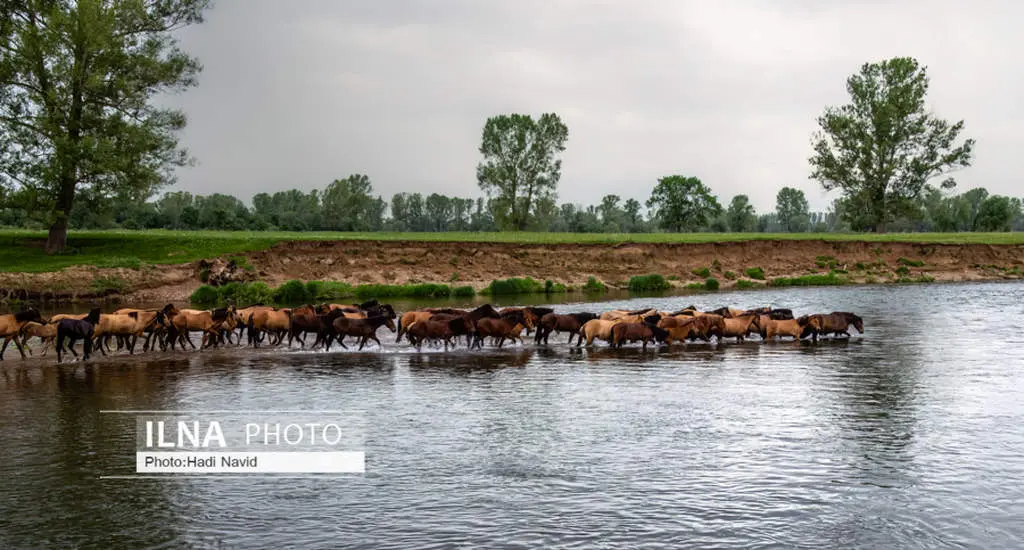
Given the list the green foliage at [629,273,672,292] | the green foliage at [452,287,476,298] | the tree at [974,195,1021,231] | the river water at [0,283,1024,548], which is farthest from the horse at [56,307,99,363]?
the tree at [974,195,1021,231]

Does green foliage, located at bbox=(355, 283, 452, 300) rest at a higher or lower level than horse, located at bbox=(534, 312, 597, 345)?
higher

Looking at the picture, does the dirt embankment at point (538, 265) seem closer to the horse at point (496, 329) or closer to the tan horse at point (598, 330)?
the horse at point (496, 329)

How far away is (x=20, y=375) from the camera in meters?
18.0

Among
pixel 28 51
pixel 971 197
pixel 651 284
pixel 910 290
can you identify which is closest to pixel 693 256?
pixel 651 284

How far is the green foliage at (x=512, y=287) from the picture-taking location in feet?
143

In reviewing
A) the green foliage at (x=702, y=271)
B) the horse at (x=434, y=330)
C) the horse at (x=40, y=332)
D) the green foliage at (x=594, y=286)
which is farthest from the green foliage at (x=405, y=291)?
the horse at (x=40, y=332)

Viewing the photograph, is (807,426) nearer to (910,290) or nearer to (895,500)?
(895,500)

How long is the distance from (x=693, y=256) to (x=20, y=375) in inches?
1688

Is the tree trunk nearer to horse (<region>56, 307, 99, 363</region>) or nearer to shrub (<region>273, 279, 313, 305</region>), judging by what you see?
shrub (<region>273, 279, 313, 305</region>)

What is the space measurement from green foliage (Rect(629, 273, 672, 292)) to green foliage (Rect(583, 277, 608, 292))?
1610 millimetres

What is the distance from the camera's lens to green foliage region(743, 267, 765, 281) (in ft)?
166

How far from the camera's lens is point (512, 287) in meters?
43.9

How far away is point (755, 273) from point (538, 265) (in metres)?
14.0

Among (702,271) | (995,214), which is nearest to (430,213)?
(995,214)
